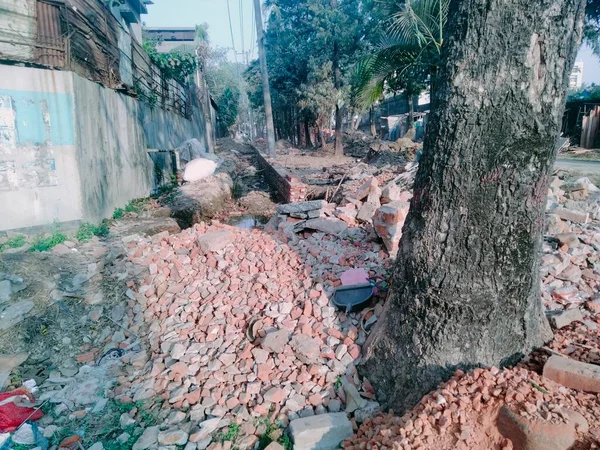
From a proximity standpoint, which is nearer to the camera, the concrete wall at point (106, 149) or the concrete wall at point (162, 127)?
the concrete wall at point (106, 149)

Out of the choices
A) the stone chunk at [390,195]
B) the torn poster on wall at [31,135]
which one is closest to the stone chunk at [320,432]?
the stone chunk at [390,195]

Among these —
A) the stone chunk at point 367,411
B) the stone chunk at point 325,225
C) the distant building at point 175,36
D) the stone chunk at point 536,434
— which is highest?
the distant building at point 175,36

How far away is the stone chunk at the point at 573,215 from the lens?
181 inches

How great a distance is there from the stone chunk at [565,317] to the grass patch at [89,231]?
18.9 feet

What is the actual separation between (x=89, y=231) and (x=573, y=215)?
667cm

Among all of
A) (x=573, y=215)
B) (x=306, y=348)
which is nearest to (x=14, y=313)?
(x=306, y=348)

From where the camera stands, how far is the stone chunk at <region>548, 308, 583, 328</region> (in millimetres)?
2785

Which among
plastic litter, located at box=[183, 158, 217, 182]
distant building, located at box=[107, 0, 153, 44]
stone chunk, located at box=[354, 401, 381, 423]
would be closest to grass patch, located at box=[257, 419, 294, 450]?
stone chunk, located at box=[354, 401, 381, 423]

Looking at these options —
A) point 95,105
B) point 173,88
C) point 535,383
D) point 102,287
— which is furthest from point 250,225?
point 173,88

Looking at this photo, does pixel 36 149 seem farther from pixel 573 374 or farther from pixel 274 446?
pixel 573 374

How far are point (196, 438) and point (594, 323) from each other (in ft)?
9.57

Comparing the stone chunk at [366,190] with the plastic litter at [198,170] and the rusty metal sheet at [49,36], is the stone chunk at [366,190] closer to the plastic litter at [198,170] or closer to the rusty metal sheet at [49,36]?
the rusty metal sheet at [49,36]

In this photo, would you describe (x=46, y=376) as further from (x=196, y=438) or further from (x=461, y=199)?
(x=461, y=199)

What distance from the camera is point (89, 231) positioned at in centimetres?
607
